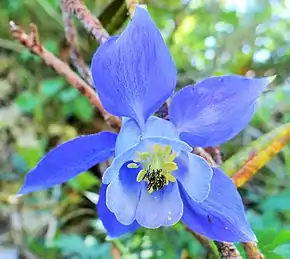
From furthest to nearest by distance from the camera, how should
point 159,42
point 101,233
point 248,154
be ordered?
point 101,233 → point 248,154 → point 159,42

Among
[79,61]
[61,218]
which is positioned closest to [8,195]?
[61,218]

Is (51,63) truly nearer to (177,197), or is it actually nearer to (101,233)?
(177,197)

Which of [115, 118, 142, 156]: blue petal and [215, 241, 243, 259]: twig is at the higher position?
[115, 118, 142, 156]: blue petal

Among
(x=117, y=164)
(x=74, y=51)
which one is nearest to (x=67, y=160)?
(x=117, y=164)

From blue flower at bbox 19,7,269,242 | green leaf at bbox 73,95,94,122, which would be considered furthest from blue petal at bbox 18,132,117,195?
green leaf at bbox 73,95,94,122

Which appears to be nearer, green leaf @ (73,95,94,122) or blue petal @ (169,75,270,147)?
blue petal @ (169,75,270,147)

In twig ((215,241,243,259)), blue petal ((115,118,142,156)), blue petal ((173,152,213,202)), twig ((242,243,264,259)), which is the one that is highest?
blue petal ((115,118,142,156))

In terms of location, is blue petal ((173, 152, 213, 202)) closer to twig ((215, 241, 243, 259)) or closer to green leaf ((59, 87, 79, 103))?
twig ((215, 241, 243, 259))
